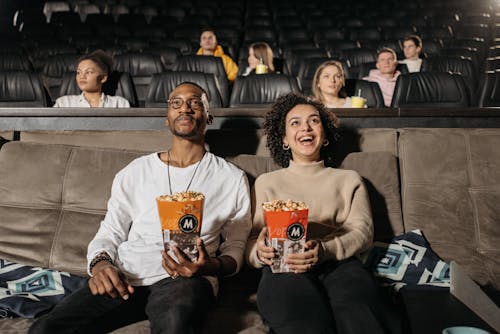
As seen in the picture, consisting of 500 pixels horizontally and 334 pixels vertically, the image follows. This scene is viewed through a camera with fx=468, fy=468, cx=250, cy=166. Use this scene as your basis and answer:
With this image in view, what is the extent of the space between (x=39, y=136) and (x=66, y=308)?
0.94m

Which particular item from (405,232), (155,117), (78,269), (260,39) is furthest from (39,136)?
(260,39)

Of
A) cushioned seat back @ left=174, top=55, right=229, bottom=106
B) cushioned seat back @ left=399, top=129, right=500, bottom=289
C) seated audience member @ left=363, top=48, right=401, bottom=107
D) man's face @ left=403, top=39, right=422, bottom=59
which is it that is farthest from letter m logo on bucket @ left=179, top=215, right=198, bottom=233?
man's face @ left=403, top=39, right=422, bottom=59

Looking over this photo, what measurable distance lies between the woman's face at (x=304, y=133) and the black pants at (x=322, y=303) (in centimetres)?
40

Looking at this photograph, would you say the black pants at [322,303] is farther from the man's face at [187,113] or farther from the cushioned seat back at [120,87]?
the cushioned seat back at [120,87]

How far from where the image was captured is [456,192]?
1.62 metres

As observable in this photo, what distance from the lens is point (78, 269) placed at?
147 centimetres

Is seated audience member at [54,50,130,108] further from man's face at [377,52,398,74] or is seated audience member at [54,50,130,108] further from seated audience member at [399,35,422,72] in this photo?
seated audience member at [399,35,422,72]

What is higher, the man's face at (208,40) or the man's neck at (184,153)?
the man's face at (208,40)

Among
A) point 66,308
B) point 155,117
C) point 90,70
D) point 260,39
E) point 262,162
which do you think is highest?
point 260,39

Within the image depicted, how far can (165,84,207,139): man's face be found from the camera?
1467mm

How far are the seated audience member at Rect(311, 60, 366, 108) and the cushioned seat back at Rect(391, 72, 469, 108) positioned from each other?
12.7 inches

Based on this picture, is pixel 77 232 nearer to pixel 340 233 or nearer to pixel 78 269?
pixel 78 269

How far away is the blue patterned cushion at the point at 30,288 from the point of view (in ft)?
4.03

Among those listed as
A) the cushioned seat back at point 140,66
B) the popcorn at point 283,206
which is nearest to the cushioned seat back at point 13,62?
the cushioned seat back at point 140,66
